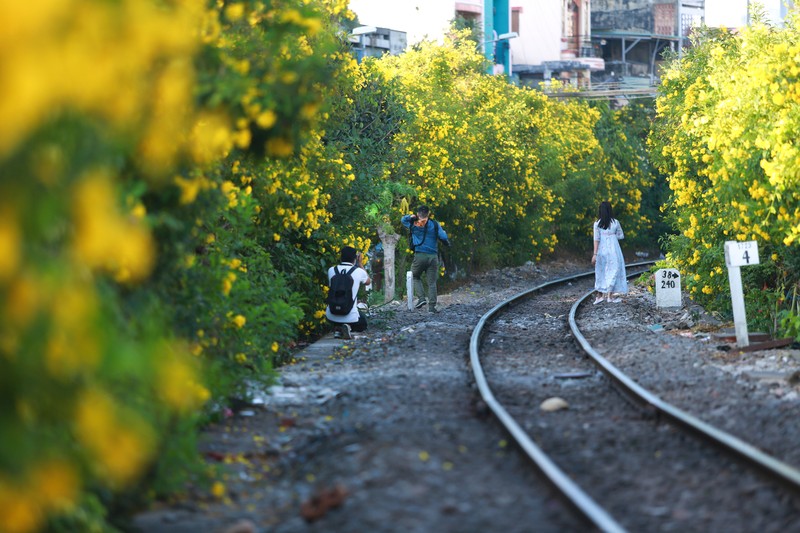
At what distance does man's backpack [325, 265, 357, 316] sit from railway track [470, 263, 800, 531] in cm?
291

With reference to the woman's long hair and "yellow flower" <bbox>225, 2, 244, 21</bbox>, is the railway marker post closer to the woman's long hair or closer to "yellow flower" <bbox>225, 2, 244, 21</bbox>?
the woman's long hair

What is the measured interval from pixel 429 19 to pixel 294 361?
57.0 metres

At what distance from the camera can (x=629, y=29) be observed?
91.0 meters

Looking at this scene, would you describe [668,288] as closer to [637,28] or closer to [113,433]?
[113,433]

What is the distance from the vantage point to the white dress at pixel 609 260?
70.2 ft

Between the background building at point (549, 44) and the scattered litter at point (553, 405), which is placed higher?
the background building at point (549, 44)

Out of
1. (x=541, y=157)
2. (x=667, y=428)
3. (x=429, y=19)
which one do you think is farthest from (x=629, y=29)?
(x=667, y=428)

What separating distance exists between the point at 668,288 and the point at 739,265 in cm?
721

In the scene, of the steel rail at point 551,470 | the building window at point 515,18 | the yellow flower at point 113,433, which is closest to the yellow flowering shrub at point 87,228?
the yellow flower at point 113,433

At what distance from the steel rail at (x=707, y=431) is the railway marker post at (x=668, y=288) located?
9.09m

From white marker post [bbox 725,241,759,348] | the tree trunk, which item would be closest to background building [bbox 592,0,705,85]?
the tree trunk

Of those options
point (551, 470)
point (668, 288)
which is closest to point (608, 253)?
point (668, 288)

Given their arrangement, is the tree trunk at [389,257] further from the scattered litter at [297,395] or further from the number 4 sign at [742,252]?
the scattered litter at [297,395]

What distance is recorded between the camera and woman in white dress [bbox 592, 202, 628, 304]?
2117cm
